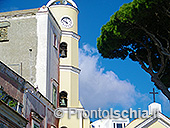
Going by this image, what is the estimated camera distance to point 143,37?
24469mm

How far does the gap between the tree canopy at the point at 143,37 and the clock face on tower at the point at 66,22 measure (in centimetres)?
412

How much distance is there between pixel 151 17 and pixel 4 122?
11.5 metres

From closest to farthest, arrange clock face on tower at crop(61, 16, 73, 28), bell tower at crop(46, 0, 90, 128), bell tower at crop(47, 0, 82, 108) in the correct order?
bell tower at crop(46, 0, 90, 128) → bell tower at crop(47, 0, 82, 108) → clock face on tower at crop(61, 16, 73, 28)

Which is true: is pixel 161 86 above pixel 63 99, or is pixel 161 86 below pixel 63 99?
below

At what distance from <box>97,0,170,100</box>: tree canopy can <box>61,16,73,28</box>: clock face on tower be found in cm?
412

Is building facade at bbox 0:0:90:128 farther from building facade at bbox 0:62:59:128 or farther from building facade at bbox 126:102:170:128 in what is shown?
building facade at bbox 126:102:170:128

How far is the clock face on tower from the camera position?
28500mm

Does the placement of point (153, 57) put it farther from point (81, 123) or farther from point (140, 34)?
point (81, 123)

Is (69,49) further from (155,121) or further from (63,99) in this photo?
(155,121)

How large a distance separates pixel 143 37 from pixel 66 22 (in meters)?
6.78

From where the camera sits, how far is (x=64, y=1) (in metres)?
29.0

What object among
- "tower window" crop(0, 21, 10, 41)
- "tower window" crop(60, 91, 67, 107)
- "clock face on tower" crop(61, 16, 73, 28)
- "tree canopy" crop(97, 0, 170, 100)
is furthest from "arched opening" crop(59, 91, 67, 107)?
"tower window" crop(0, 21, 10, 41)

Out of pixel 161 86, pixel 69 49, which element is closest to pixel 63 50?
pixel 69 49

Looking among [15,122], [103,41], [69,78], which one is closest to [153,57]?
[103,41]
